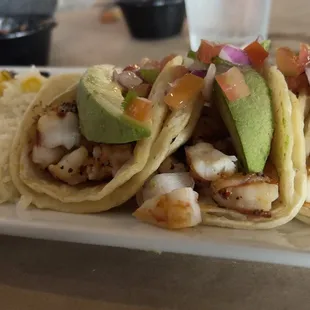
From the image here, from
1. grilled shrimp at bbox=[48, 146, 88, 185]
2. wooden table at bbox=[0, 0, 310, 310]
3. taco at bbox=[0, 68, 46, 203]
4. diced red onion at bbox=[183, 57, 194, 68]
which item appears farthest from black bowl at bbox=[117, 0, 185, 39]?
wooden table at bbox=[0, 0, 310, 310]

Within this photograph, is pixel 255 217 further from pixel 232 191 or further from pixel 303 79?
pixel 303 79

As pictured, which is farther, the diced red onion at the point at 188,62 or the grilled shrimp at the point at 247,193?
the diced red onion at the point at 188,62

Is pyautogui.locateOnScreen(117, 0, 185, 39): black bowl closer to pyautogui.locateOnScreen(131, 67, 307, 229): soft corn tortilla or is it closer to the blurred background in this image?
the blurred background

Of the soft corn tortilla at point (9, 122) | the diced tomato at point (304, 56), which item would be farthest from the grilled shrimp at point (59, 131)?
the diced tomato at point (304, 56)

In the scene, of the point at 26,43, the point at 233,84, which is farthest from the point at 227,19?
the point at 233,84

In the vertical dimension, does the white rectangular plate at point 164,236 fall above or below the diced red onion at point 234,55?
below

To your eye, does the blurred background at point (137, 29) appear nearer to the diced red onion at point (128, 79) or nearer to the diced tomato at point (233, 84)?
the diced red onion at point (128, 79)

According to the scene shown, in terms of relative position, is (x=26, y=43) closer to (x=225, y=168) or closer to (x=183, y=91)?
(x=183, y=91)
